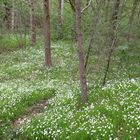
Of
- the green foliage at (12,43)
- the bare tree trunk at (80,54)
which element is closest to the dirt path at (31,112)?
the bare tree trunk at (80,54)

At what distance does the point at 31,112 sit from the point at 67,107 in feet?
7.88

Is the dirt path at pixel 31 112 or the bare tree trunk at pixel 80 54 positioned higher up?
the bare tree trunk at pixel 80 54

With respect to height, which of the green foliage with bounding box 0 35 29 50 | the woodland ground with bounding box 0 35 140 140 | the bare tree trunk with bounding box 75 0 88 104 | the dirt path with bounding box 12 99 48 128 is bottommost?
the green foliage with bounding box 0 35 29 50

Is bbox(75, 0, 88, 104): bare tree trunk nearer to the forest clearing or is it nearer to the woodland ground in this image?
the forest clearing

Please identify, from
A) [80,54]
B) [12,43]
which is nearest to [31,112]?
[80,54]

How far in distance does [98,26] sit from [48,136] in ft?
31.7

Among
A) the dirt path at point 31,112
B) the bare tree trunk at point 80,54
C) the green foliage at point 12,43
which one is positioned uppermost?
the bare tree trunk at point 80,54

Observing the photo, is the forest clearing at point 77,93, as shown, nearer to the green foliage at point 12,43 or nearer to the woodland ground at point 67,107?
the woodland ground at point 67,107

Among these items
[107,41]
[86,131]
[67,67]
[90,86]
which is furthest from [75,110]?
[67,67]

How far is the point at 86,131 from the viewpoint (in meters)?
12.6

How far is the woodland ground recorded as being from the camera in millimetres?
12609

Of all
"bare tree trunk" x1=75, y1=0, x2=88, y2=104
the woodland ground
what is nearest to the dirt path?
the woodland ground

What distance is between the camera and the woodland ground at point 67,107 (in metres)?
12.6

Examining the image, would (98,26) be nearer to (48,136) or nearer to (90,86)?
(90,86)
